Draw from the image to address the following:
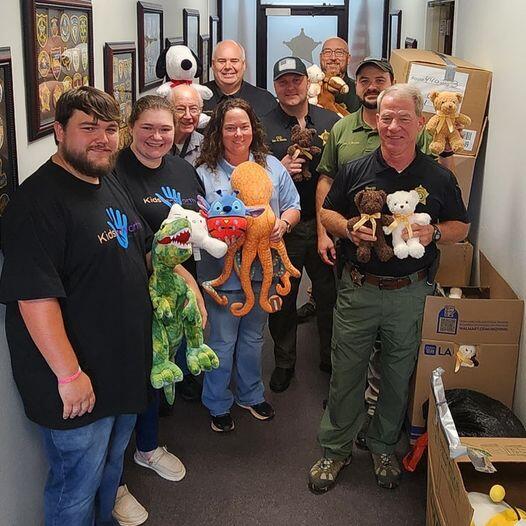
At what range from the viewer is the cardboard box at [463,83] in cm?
291

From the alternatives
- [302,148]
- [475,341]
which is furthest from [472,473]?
[302,148]

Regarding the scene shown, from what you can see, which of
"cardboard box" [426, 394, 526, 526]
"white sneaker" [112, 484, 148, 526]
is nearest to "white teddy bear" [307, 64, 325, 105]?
"cardboard box" [426, 394, 526, 526]

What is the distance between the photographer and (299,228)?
294 centimetres

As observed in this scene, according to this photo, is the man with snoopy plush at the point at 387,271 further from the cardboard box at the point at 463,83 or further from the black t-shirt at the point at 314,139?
the cardboard box at the point at 463,83

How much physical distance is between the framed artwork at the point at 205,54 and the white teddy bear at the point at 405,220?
3.45 m

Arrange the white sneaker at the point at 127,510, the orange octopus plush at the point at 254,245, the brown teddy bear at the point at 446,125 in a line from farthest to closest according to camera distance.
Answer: the brown teddy bear at the point at 446,125 < the orange octopus plush at the point at 254,245 < the white sneaker at the point at 127,510

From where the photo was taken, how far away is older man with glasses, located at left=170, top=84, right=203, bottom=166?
8.98ft

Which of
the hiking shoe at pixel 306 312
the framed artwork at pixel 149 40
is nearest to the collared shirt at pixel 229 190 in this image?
the framed artwork at pixel 149 40

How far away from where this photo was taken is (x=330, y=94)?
4086 mm

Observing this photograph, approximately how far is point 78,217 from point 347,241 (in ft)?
3.39

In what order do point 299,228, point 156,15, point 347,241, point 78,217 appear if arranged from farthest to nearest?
point 156,15, point 299,228, point 347,241, point 78,217

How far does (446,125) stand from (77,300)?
1596 mm

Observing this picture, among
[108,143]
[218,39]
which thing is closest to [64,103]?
[108,143]

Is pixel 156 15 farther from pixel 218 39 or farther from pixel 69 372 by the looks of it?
pixel 218 39
